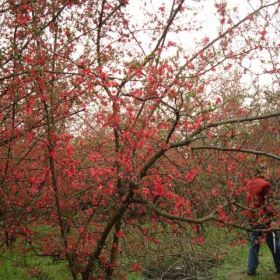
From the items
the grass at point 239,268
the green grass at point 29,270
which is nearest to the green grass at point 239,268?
the grass at point 239,268

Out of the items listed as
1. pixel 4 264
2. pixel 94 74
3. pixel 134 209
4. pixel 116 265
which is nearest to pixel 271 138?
pixel 134 209

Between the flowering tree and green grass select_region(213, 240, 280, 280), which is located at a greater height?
the flowering tree

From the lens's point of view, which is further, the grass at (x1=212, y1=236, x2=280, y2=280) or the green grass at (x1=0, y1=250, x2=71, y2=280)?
the green grass at (x1=0, y1=250, x2=71, y2=280)

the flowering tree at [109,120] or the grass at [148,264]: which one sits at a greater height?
the flowering tree at [109,120]

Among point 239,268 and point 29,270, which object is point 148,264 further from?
point 29,270

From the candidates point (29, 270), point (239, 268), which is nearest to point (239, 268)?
point (239, 268)

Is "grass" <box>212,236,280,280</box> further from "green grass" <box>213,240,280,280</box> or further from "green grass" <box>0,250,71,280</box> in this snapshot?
"green grass" <box>0,250,71,280</box>

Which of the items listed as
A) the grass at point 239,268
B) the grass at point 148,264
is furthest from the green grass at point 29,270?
the grass at point 239,268

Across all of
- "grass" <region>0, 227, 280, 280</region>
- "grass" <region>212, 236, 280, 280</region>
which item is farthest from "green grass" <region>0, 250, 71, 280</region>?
"grass" <region>212, 236, 280, 280</region>

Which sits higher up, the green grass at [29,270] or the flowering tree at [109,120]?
the flowering tree at [109,120]

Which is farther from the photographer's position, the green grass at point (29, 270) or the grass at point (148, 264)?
the green grass at point (29, 270)

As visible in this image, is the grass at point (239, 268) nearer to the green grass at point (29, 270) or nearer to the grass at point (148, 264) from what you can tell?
the grass at point (148, 264)

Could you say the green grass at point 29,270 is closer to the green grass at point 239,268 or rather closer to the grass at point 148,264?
the grass at point 148,264

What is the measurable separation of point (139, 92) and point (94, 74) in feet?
2.30
